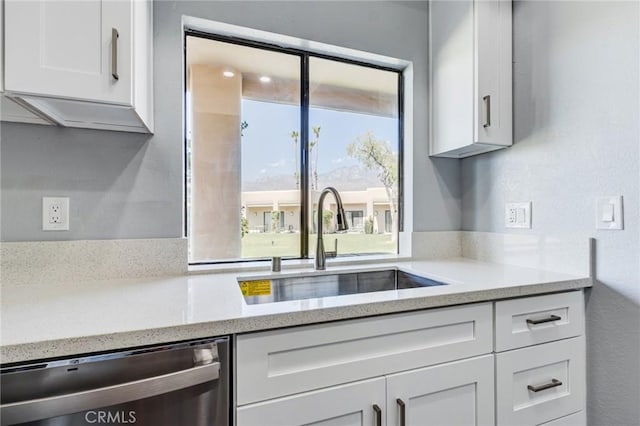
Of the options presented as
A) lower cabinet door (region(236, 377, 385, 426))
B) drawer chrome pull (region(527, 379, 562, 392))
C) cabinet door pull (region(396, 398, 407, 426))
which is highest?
lower cabinet door (region(236, 377, 385, 426))

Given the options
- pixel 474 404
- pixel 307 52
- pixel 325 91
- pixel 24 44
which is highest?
pixel 307 52

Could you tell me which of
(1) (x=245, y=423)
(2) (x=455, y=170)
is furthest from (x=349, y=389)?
(2) (x=455, y=170)

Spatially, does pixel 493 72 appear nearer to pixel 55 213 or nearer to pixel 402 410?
pixel 402 410

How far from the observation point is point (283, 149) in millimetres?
1696

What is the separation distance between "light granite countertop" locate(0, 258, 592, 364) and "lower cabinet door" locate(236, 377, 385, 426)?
0.20 meters

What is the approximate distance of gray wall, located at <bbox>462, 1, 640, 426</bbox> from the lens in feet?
3.81

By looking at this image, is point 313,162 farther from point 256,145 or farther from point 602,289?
point 602,289

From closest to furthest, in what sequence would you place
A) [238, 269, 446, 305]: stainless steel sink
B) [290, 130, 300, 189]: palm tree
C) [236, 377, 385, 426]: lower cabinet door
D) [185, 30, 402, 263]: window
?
[236, 377, 385, 426]: lower cabinet door < [238, 269, 446, 305]: stainless steel sink < [185, 30, 402, 263]: window < [290, 130, 300, 189]: palm tree

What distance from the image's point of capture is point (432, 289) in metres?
1.09

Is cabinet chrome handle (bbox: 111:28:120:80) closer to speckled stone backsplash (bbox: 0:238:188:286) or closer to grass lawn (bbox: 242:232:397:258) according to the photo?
speckled stone backsplash (bbox: 0:238:188:286)

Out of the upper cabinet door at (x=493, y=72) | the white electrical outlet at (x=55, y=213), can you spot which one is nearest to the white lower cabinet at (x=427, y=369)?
the upper cabinet door at (x=493, y=72)

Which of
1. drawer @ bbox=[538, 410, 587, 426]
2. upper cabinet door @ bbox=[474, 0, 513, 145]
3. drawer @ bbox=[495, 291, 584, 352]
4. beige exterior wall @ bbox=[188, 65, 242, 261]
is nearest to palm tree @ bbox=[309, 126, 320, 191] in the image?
beige exterior wall @ bbox=[188, 65, 242, 261]

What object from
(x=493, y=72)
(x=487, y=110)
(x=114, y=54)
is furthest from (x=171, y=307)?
(x=493, y=72)

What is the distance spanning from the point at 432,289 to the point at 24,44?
4.57 ft
